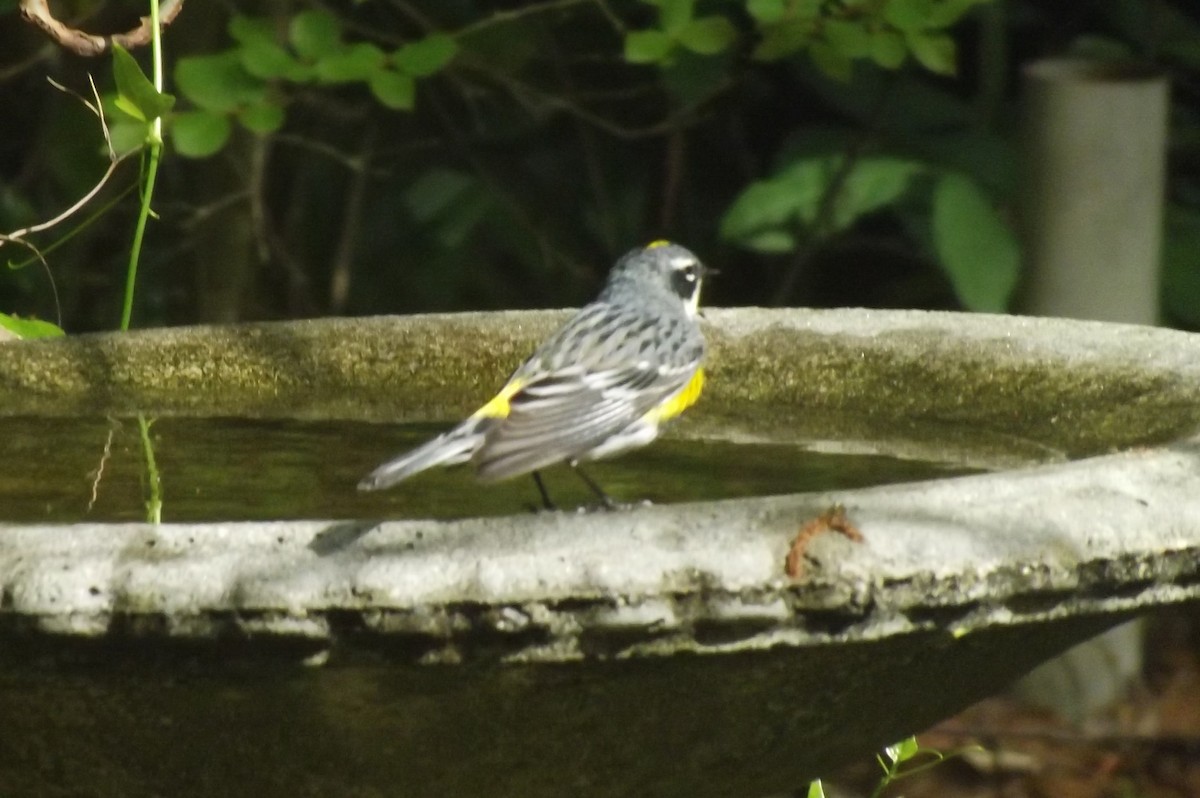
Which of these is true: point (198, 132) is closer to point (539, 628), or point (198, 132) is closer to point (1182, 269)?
point (1182, 269)

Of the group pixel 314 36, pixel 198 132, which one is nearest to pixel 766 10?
pixel 314 36

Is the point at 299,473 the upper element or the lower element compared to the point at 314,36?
lower

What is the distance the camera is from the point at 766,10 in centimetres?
347

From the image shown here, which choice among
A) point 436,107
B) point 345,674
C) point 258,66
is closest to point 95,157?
point 436,107

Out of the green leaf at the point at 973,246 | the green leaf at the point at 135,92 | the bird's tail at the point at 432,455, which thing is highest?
the green leaf at the point at 973,246

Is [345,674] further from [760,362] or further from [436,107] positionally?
[436,107]

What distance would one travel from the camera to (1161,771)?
4148 mm

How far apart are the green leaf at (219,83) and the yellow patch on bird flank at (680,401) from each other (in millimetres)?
1316

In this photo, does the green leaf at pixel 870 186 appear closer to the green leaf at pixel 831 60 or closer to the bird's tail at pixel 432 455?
the green leaf at pixel 831 60

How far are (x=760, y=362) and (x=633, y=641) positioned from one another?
3.96ft

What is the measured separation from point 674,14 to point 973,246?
0.74m

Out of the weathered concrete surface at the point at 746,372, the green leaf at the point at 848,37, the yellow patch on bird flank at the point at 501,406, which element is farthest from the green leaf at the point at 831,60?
the yellow patch on bird flank at the point at 501,406

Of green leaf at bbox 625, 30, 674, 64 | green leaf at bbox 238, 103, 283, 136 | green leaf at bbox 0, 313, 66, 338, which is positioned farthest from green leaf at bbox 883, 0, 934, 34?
green leaf at bbox 0, 313, 66, 338

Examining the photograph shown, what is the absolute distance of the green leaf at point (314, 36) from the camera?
3.40 meters
